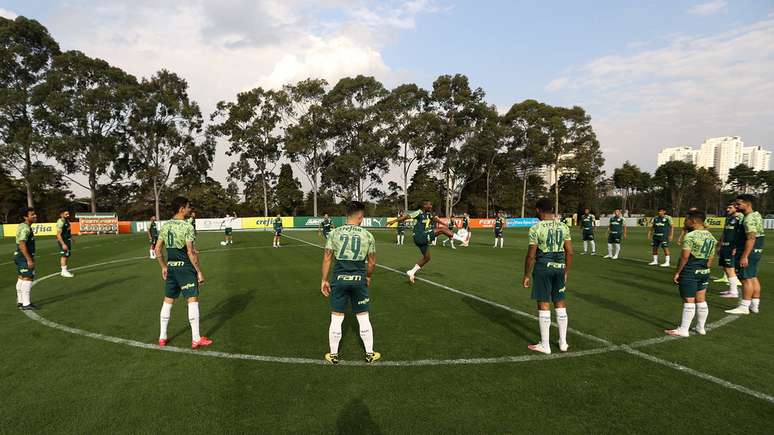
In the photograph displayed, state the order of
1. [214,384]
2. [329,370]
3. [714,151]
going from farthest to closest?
[714,151] < [329,370] < [214,384]

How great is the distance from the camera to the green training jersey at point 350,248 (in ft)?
17.6

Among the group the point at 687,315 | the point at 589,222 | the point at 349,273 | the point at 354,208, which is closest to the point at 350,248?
the point at 349,273

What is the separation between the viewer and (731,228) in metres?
9.61

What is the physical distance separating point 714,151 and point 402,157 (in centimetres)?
17128

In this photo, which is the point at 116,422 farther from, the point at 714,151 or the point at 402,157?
the point at 714,151

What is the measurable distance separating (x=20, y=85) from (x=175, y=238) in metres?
60.9

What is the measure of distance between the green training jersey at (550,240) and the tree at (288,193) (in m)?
66.9

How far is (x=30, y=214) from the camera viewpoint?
9.14 meters

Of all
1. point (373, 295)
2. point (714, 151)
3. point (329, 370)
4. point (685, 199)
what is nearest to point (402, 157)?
point (373, 295)

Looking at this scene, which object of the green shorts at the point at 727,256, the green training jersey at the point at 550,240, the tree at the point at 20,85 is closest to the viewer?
the green training jersey at the point at 550,240

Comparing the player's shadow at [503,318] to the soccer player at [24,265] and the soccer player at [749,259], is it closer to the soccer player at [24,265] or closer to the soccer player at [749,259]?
the soccer player at [749,259]

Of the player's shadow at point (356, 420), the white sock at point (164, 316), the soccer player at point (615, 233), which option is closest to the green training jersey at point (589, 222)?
the soccer player at point (615, 233)

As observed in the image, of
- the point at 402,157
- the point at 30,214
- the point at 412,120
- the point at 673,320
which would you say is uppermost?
the point at 412,120

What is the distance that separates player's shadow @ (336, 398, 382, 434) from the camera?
3.83 m
